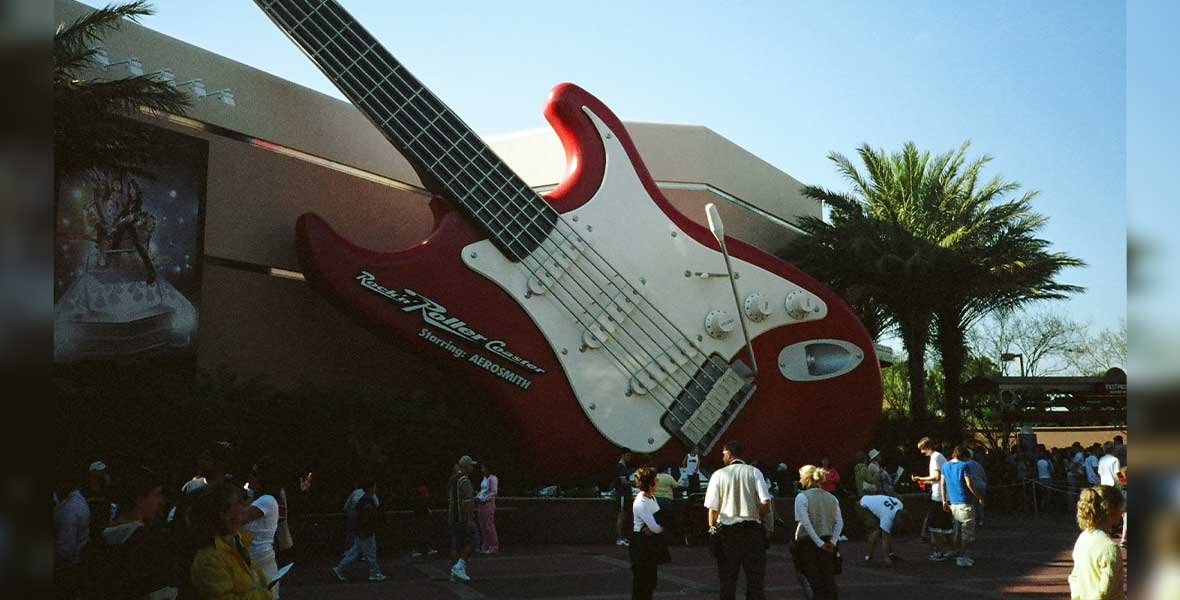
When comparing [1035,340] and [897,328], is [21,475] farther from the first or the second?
[1035,340]

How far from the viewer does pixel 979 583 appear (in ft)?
34.0

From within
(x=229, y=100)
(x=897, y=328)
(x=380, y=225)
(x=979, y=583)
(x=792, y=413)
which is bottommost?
(x=979, y=583)

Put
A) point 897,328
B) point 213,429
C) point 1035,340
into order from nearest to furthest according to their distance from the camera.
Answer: point 213,429
point 897,328
point 1035,340

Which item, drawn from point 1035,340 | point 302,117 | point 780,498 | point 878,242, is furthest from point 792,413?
point 1035,340

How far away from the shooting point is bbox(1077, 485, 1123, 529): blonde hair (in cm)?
430

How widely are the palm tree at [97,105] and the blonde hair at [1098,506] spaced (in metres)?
11.5

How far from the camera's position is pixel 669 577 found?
10.9m

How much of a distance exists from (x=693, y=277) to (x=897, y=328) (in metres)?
11.6

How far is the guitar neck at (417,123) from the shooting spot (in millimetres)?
15148

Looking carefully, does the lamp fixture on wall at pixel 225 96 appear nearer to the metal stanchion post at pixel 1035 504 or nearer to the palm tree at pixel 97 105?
the palm tree at pixel 97 105

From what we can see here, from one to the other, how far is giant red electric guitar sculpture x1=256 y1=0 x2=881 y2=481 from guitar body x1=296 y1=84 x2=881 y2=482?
24mm

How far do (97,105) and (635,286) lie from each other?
27.0 ft

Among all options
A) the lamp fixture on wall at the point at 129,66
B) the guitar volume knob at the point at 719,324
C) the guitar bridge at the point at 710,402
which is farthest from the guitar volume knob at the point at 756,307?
the lamp fixture on wall at the point at 129,66

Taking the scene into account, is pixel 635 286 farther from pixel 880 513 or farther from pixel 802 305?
pixel 880 513
